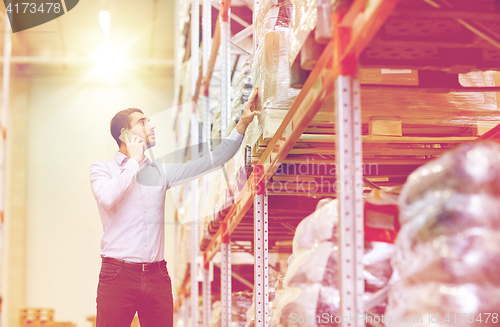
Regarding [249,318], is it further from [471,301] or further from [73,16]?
[73,16]

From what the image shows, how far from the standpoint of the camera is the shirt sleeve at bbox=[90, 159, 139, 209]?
3852 mm

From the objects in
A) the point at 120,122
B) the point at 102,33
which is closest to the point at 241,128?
the point at 120,122

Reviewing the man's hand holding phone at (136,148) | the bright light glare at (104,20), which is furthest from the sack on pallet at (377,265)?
the bright light glare at (104,20)

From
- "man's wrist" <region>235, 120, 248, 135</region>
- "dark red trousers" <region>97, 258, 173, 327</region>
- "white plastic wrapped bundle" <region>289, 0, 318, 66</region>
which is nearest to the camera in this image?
"white plastic wrapped bundle" <region>289, 0, 318, 66</region>

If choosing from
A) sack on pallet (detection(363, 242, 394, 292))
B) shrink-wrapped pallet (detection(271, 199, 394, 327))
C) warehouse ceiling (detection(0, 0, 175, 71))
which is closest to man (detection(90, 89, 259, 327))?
shrink-wrapped pallet (detection(271, 199, 394, 327))

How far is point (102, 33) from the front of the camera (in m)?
15.9

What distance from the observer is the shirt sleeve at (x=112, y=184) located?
12.6 feet

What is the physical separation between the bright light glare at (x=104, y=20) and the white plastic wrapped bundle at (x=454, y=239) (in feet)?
43.6

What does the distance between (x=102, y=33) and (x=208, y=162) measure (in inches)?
489

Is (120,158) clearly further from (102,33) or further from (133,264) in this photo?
(102,33)

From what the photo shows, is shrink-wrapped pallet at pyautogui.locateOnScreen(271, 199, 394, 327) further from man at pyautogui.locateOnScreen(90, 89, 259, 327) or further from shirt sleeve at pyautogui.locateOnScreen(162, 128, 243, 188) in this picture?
shirt sleeve at pyautogui.locateOnScreen(162, 128, 243, 188)

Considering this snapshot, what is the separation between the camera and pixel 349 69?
206 cm

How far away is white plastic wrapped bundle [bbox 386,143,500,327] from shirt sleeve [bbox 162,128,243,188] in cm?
293

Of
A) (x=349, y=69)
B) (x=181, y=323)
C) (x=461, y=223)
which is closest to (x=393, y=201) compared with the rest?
(x=349, y=69)
